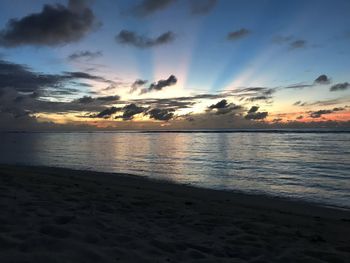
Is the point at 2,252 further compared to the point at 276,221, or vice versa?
the point at 276,221

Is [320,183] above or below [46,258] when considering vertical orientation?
below

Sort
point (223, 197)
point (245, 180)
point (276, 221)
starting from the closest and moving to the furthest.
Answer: point (276, 221) < point (223, 197) < point (245, 180)

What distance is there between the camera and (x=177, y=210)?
9.92 m

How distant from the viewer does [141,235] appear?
21.2ft

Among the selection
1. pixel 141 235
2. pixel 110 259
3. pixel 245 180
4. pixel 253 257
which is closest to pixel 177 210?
pixel 141 235

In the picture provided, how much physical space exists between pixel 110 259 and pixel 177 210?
5.08m

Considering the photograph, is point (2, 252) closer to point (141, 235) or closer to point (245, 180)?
point (141, 235)

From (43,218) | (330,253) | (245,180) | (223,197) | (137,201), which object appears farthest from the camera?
(245,180)

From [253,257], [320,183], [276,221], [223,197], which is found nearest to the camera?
[253,257]

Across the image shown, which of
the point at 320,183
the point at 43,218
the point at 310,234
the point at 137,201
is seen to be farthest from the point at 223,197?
the point at 43,218

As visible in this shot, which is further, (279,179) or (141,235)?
(279,179)

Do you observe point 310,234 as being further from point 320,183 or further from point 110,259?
point 320,183

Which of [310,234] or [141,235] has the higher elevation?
[141,235]

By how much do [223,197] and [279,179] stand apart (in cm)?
878
